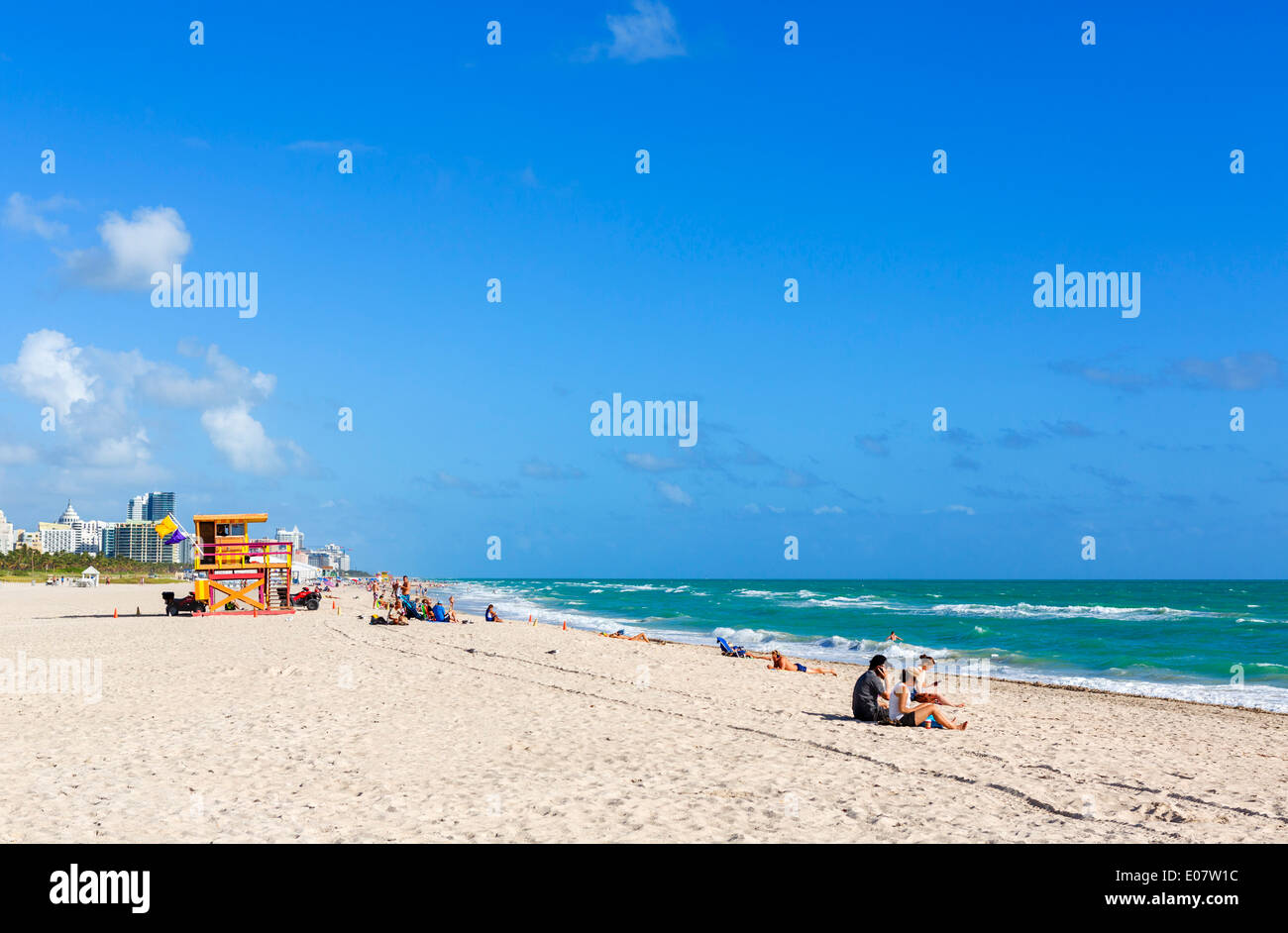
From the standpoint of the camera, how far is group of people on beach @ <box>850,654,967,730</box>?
1144 cm

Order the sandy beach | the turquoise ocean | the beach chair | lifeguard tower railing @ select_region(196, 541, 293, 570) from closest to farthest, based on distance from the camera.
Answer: the sandy beach < the turquoise ocean < the beach chair < lifeguard tower railing @ select_region(196, 541, 293, 570)

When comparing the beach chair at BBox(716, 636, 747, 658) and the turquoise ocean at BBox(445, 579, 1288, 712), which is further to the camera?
the beach chair at BBox(716, 636, 747, 658)

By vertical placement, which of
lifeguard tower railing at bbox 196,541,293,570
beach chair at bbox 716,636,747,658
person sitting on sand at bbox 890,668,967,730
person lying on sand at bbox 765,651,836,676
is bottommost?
beach chair at bbox 716,636,747,658

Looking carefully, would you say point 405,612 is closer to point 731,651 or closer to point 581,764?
point 731,651

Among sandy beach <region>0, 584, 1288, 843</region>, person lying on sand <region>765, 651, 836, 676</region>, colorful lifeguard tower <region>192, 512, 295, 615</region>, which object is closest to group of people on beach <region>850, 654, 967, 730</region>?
sandy beach <region>0, 584, 1288, 843</region>

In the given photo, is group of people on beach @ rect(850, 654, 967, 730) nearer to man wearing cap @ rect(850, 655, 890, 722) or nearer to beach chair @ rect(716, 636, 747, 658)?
man wearing cap @ rect(850, 655, 890, 722)

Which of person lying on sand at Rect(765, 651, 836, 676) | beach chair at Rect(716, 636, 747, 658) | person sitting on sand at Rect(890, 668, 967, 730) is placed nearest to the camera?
person sitting on sand at Rect(890, 668, 967, 730)

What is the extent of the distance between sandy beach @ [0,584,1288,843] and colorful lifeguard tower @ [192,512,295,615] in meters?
15.6

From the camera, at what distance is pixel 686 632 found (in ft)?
130

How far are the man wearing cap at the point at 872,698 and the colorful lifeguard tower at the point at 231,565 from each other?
26.2 metres

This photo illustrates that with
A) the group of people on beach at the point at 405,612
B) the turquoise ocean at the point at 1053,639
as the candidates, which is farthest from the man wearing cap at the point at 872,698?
the group of people on beach at the point at 405,612

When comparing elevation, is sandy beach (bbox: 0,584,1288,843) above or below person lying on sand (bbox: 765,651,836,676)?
above
